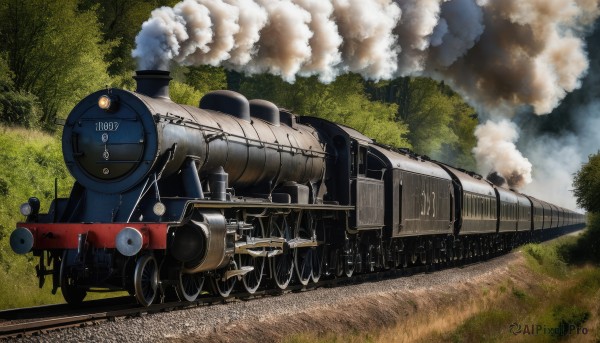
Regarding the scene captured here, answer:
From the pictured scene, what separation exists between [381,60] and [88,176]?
1202 centimetres

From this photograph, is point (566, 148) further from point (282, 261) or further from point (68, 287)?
point (68, 287)

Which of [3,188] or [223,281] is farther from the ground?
[3,188]

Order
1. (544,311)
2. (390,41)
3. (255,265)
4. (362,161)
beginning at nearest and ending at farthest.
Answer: (255,265)
(544,311)
(362,161)
(390,41)

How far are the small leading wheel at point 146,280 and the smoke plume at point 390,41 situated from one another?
164 inches

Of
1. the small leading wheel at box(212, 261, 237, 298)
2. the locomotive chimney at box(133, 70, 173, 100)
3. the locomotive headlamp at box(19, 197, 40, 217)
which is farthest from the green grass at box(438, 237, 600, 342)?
the locomotive headlamp at box(19, 197, 40, 217)

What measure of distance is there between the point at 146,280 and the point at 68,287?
1297 mm

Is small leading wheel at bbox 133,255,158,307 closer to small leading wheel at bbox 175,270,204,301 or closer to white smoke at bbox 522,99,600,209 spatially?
small leading wheel at bbox 175,270,204,301

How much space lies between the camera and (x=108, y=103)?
14398 millimetres

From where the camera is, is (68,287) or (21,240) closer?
(21,240)

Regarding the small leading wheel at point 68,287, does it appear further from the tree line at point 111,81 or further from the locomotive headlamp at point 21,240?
the tree line at point 111,81

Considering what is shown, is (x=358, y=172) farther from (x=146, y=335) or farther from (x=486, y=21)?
(x=146, y=335)

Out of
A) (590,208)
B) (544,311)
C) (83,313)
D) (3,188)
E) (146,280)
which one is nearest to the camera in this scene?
(83,313)

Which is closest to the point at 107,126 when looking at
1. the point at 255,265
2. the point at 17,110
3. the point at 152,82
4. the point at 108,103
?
the point at 108,103

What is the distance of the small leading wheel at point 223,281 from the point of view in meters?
15.7
